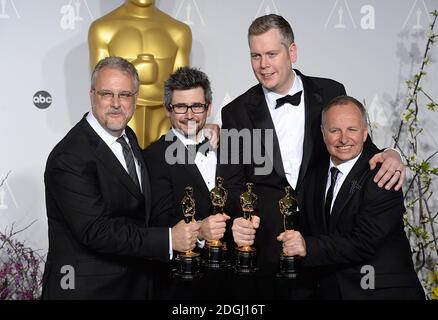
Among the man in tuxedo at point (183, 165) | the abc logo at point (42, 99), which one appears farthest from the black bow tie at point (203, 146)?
the abc logo at point (42, 99)

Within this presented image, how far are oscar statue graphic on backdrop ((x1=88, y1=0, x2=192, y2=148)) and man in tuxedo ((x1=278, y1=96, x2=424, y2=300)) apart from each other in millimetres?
1136

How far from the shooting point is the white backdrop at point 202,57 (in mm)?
3732

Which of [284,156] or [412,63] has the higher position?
[412,63]

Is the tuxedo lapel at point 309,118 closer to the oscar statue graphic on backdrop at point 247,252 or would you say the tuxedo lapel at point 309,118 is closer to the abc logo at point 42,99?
the oscar statue graphic on backdrop at point 247,252

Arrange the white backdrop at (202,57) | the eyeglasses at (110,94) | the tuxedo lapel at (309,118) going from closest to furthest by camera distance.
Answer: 1. the eyeglasses at (110,94)
2. the tuxedo lapel at (309,118)
3. the white backdrop at (202,57)

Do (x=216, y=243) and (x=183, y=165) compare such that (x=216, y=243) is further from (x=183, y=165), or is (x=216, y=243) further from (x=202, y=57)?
(x=202, y=57)

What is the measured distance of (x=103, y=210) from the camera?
2.14m

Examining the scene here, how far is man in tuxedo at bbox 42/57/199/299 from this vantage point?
2.13 m

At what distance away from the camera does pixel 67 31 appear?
3.74 metres

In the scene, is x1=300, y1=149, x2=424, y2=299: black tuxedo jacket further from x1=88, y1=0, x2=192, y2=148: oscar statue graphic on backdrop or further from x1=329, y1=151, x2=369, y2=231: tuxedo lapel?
x1=88, y1=0, x2=192, y2=148: oscar statue graphic on backdrop

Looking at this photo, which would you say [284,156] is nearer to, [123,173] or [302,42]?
[123,173]
